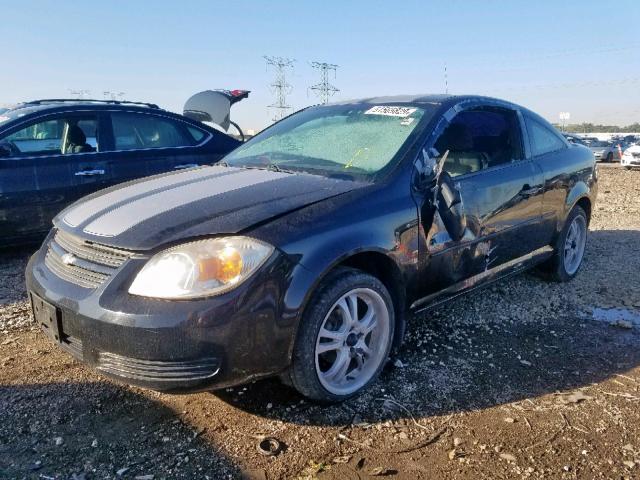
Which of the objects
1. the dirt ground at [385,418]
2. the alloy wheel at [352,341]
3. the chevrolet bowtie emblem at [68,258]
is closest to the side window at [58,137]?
the dirt ground at [385,418]

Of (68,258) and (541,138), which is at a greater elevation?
(541,138)

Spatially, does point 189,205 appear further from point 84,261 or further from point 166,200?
point 84,261

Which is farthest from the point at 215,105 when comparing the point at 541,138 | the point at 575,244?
the point at 575,244

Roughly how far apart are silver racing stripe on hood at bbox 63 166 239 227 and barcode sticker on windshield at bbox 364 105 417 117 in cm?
101

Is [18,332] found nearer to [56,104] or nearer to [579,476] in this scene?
[56,104]

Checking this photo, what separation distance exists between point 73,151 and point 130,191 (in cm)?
260

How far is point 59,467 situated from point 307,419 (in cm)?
107

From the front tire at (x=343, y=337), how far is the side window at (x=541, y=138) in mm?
2127

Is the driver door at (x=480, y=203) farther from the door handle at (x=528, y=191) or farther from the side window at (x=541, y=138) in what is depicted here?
the side window at (x=541, y=138)

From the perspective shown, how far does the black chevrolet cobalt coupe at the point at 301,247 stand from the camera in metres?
2.26

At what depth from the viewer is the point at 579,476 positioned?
88.0 inches

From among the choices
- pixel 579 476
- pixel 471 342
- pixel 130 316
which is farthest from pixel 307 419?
pixel 471 342

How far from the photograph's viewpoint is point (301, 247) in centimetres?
240

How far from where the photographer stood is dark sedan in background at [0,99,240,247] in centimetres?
489
